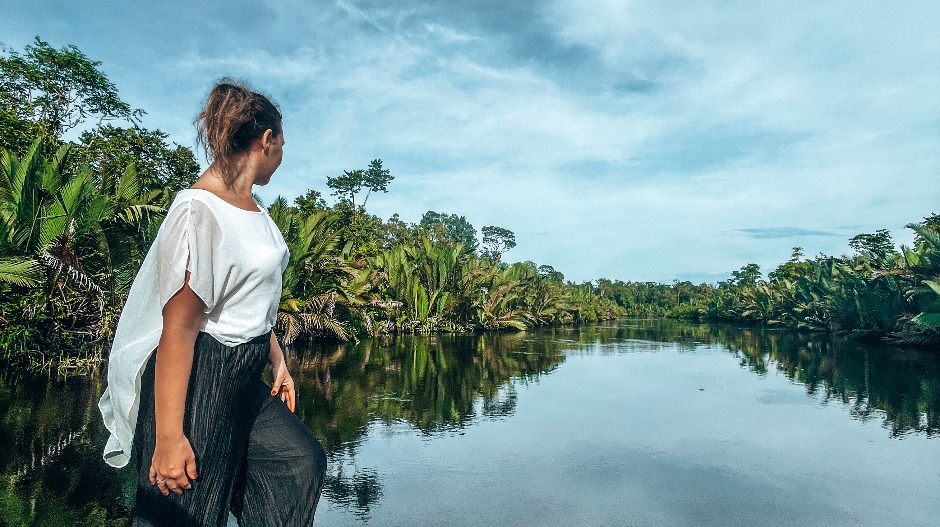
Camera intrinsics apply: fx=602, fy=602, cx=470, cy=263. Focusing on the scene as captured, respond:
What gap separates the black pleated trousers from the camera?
1554 millimetres

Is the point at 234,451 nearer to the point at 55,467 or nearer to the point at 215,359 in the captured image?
the point at 215,359

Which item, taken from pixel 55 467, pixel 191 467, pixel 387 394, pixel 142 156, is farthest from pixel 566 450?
pixel 142 156

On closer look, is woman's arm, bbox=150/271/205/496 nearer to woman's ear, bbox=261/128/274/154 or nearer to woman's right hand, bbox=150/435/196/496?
woman's right hand, bbox=150/435/196/496

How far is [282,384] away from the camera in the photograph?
207 cm

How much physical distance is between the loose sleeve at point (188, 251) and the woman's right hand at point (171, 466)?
1.12ft

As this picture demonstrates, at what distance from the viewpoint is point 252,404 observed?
1.74 m

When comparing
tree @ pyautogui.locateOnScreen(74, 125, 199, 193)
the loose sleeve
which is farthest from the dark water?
tree @ pyautogui.locateOnScreen(74, 125, 199, 193)

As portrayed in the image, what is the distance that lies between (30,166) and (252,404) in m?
8.42

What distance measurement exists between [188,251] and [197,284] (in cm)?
8

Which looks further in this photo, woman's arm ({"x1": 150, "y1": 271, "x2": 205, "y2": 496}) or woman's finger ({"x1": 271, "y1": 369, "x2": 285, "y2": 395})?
woman's finger ({"x1": 271, "y1": 369, "x2": 285, "y2": 395})

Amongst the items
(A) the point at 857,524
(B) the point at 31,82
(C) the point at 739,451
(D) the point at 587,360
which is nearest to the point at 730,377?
(D) the point at 587,360

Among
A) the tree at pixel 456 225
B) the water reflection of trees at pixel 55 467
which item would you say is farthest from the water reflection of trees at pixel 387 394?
the tree at pixel 456 225

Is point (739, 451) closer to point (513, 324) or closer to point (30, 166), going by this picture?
point (30, 166)

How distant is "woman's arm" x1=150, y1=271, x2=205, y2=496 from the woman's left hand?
0.52 metres
